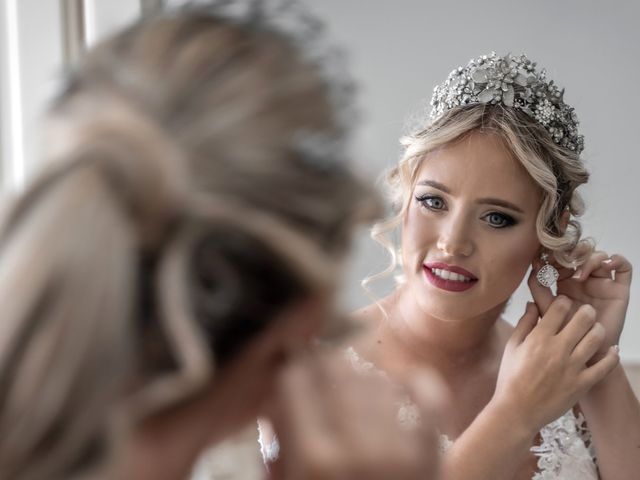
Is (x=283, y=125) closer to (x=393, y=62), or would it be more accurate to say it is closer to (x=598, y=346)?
(x=598, y=346)

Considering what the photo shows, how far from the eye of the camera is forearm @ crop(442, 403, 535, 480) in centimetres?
140

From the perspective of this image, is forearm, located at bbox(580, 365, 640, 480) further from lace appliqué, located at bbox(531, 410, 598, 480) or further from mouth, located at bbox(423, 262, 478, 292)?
mouth, located at bbox(423, 262, 478, 292)

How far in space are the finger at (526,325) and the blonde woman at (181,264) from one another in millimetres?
953

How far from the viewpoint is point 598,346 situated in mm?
1574

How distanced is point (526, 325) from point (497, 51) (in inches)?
31.6

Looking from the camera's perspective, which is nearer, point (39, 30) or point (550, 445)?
point (39, 30)

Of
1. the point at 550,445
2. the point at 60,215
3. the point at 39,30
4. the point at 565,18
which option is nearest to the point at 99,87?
the point at 60,215

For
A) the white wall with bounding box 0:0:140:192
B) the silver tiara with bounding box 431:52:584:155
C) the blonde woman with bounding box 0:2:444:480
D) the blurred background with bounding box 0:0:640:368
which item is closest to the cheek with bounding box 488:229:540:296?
the silver tiara with bounding box 431:52:584:155

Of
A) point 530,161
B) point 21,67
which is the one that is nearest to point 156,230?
point 21,67

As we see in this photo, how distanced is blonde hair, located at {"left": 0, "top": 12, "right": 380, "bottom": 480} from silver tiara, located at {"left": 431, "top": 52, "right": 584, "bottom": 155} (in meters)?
1.11

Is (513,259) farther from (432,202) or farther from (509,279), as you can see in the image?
(432,202)

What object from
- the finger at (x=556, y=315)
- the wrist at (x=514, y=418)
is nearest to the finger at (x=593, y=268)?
the finger at (x=556, y=315)

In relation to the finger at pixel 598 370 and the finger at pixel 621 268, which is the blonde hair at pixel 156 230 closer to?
the finger at pixel 598 370

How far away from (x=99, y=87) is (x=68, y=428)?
0.81 feet
